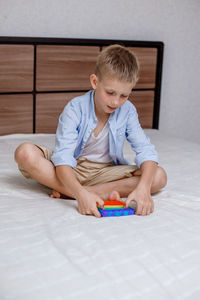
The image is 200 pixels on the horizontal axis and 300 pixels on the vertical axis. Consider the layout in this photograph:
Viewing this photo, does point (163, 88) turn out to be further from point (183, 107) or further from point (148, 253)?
point (148, 253)

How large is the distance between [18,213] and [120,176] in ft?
1.41

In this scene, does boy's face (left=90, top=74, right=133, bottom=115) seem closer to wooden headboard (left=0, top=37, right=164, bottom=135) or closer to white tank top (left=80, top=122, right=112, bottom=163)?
white tank top (left=80, top=122, right=112, bottom=163)

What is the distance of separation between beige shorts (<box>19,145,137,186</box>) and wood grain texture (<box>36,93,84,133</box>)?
3.56ft

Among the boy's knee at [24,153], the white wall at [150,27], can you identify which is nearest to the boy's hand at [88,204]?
the boy's knee at [24,153]

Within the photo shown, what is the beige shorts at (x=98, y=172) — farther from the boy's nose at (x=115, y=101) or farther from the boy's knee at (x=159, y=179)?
the boy's nose at (x=115, y=101)

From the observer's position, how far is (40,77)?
2643mm

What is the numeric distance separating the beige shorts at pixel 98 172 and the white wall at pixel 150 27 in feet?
3.99

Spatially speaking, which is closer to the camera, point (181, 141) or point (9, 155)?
point (9, 155)

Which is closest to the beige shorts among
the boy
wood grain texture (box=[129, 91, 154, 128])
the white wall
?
the boy

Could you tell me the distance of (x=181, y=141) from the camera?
8.38ft

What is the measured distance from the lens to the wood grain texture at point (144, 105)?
3018 millimetres

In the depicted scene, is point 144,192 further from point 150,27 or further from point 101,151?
point 150,27

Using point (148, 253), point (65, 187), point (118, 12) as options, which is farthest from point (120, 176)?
point (118, 12)

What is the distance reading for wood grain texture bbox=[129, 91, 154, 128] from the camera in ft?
9.90
